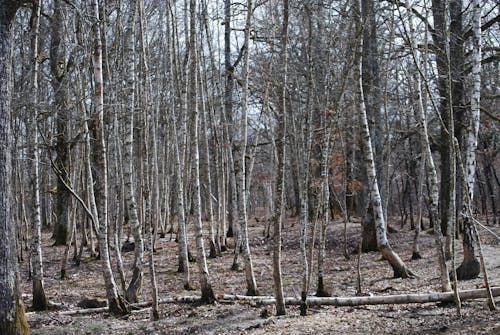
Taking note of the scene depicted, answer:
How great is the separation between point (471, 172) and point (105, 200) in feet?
19.9

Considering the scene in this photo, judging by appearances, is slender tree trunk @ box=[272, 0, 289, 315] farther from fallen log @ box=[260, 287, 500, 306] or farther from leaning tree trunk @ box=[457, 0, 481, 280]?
leaning tree trunk @ box=[457, 0, 481, 280]

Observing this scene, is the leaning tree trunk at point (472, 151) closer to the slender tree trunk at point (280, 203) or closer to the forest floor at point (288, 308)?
the forest floor at point (288, 308)

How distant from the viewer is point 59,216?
62.2 ft

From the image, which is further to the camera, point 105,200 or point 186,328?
point 105,200

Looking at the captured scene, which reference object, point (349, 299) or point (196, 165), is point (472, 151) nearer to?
point (349, 299)

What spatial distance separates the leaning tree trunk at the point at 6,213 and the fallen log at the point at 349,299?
327 centimetres

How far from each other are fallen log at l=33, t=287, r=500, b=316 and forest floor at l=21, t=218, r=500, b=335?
0.12 meters

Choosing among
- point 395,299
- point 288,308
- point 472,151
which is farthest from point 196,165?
point 472,151

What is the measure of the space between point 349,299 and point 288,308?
3.45ft

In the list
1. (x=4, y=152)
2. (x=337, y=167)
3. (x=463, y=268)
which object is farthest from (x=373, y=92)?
(x=4, y=152)

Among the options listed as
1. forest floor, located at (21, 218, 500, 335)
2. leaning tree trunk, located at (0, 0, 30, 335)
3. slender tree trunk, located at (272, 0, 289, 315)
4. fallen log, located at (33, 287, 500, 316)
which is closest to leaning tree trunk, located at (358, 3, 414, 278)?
forest floor, located at (21, 218, 500, 335)

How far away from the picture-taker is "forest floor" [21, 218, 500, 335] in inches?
256

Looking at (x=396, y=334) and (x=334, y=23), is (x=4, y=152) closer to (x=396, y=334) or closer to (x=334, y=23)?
(x=396, y=334)

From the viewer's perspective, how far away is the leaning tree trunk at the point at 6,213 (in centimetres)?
516
